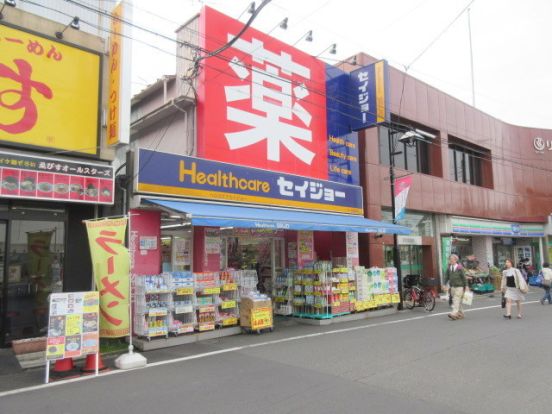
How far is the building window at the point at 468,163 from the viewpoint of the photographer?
22.7m

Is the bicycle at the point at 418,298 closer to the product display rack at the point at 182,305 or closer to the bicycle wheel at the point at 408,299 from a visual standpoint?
the bicycle wheel at the point at 408,299

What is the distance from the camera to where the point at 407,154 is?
65.4 ft

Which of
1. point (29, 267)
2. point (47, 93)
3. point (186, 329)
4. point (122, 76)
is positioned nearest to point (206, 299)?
point (186, 329)

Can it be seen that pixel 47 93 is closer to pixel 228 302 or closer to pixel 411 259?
pixel 228 302

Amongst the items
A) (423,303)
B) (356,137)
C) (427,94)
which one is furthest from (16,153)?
(427,94)

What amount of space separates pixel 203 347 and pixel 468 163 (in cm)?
2027

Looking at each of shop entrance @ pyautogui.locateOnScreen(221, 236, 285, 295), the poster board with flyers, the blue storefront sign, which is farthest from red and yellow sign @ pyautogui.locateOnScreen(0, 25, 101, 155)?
shop entrance @ pyautogui.locateOnScreen(221, 236, 285, 295)

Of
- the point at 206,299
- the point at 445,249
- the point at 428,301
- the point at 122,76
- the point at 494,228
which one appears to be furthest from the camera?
the point at 494,228

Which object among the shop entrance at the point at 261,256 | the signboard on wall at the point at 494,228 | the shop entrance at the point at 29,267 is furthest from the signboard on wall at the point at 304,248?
the signboard on wall at the point at 494,228

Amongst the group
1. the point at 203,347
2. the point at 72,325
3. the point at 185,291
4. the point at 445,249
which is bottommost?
the point at 203,347

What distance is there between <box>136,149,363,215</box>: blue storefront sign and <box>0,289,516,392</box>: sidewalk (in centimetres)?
348

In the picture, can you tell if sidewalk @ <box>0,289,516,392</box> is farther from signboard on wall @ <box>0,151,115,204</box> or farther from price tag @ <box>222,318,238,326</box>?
signboard on wall @ <box>0,151,115,204</box>

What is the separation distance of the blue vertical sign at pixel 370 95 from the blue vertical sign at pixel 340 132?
0.74 ft

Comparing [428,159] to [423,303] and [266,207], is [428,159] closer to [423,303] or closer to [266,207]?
[423,303]
